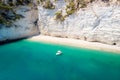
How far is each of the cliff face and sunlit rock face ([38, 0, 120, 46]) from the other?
2.12 m

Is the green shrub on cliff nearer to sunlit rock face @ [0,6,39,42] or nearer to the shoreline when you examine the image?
the shoreline

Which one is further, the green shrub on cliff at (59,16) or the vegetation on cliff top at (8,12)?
the green shrub on cliff at (59,16)

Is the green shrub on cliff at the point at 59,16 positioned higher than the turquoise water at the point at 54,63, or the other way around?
the green shrub on cliff at the point at 59,16

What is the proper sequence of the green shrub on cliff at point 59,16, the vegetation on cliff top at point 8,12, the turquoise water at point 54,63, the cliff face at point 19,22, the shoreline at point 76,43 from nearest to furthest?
the turquoise water at point 54,63 < the shoreline at point 76,43 < the vegetation on cliff top at point 8,12 < the cliff face at point 19,22 < the green shrub on cliff at point 59,16

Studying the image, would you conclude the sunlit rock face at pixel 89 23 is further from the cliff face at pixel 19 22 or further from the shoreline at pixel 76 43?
the cliff face at pixel 19 22

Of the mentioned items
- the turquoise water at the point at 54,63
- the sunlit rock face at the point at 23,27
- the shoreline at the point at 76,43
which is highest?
the sunlit rock face at the point at 23,27

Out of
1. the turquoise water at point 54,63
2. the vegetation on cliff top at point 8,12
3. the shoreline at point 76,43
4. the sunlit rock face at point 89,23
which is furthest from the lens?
the vegetation on cliff top at point 8,12

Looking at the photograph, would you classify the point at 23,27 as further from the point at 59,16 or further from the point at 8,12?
the point at 59,16

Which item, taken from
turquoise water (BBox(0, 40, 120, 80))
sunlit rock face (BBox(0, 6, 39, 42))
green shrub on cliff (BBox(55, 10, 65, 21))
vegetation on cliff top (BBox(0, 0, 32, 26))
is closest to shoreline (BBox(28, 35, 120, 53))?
turquoise water (BBox(0, 40, 120, 80))

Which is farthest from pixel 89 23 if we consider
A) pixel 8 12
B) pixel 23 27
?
pixel 8 12

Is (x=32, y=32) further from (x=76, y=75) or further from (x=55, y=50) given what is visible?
(x=76, y=75)

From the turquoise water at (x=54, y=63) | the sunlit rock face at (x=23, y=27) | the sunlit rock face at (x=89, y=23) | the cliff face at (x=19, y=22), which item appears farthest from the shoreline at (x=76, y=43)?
the cliff face at (x=19, y=22)

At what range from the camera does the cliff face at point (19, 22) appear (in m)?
39.7

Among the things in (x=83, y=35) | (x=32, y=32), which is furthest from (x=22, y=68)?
(x=32, y=32)
